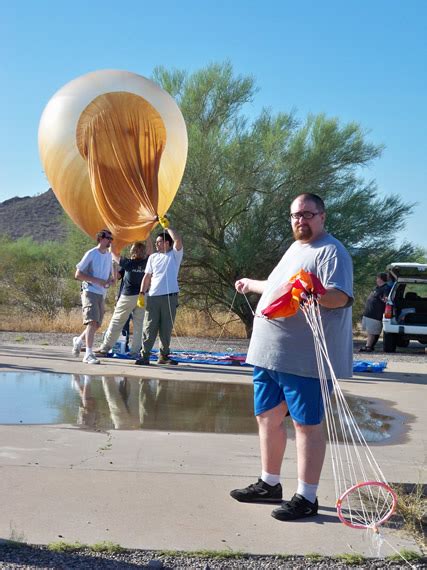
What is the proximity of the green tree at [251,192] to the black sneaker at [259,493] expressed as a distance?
1440cm

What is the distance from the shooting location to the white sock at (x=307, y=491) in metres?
4.99

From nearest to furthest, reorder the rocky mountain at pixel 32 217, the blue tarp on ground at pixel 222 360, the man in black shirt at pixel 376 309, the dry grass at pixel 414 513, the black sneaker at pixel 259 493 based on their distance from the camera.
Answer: the dry grass at pixel 414 513, the black sneaker at pixel 259 493, the blue tarp on ground at pixel 222 360, the man in black shirt at pixel 376 309, the rocky mountain at pixel 32 217

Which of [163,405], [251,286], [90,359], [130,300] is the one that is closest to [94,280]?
[130,300]

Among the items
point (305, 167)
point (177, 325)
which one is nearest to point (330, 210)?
point (305, 167)

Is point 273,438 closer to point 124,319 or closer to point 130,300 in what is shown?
point 130,300

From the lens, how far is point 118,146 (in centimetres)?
1302

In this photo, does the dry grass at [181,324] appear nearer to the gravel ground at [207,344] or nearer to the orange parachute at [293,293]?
the gravel ground at [207,344]

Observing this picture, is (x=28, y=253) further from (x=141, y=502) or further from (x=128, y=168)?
(x=141, y=502)

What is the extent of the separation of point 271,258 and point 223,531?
15698 mm

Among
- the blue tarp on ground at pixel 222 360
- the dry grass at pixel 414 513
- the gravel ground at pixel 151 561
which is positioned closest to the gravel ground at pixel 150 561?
the gravel ground at pixel 151 561

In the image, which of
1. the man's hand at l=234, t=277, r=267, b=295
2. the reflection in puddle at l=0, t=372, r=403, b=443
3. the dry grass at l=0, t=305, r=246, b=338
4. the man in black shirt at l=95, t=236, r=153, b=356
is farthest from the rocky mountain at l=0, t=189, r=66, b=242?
the man's hand at l=234, t=277, r=267, b=295

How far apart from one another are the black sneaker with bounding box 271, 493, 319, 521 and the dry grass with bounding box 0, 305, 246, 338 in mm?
14848

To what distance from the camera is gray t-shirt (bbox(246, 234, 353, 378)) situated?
507 centimetres

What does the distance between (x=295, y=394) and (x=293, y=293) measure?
645 millimetres
